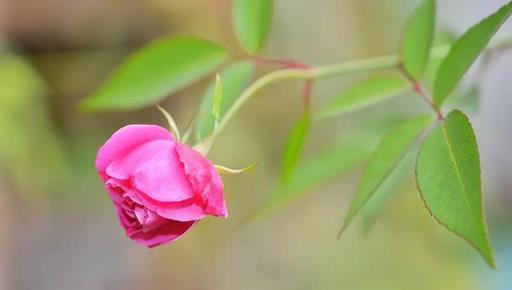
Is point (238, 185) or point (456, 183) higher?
point (456, 183)

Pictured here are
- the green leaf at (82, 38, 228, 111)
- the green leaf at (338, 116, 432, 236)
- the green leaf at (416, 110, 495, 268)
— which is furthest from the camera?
the green leaf at (82, 38, 228, 111)

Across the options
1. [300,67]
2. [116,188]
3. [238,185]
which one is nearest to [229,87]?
[300,67]

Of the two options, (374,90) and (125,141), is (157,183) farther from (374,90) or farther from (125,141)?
(374,90)

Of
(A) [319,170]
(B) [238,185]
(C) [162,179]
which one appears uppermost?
(C) [162,179]

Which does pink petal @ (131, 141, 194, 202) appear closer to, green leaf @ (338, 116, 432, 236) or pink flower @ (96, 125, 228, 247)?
pink flower @ (96, 125, 228, 247)

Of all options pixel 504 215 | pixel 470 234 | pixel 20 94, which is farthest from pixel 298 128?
pixel 504 215

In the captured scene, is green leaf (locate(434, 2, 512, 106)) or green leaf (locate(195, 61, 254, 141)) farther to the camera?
green leaf (locate(195, 61, 254, 141))

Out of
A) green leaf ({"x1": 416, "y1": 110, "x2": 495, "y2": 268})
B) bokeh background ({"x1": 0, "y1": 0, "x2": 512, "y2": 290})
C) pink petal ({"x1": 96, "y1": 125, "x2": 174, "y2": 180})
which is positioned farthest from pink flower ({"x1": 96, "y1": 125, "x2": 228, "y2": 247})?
bokeh background ({"x1": 0, "y1": 0, "x2": 512, "y2": 290})

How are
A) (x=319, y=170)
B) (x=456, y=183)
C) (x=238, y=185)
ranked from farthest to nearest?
1. (x=238, y=185)
2. (x=319, y=170)
3. (x=456, y=183)
